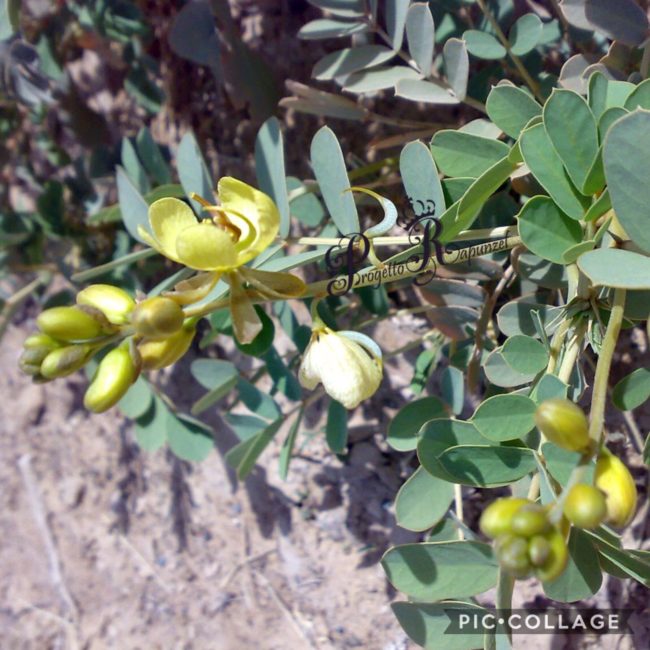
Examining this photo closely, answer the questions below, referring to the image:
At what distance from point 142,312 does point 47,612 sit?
1.91 metres

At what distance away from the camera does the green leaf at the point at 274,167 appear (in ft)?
3.47

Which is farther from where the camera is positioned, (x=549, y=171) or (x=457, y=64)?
(x=457, y=64)

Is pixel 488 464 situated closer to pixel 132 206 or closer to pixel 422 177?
pixel 422 177

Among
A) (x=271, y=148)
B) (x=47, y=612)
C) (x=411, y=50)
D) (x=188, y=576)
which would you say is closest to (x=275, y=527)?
(x=188, y=576)

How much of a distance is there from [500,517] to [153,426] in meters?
1.12

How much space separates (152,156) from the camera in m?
1.49

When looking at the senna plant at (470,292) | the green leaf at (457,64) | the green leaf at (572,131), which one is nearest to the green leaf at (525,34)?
the senna plant at (470,292)

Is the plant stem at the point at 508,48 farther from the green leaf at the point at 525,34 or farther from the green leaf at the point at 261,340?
the green leaf at the point at 261,340

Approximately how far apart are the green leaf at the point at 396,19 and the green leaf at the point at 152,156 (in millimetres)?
558

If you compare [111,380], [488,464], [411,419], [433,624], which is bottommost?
[433,624]

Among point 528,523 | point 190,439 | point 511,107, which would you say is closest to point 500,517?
point 528,523

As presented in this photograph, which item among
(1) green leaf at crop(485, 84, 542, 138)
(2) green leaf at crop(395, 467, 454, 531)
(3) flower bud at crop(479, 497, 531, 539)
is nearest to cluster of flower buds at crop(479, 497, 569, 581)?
(3) flower bud at crop(479, 497, 531, 539)

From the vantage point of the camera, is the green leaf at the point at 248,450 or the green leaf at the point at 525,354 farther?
the green leaf at the point at 248,450

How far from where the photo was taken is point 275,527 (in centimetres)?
185
